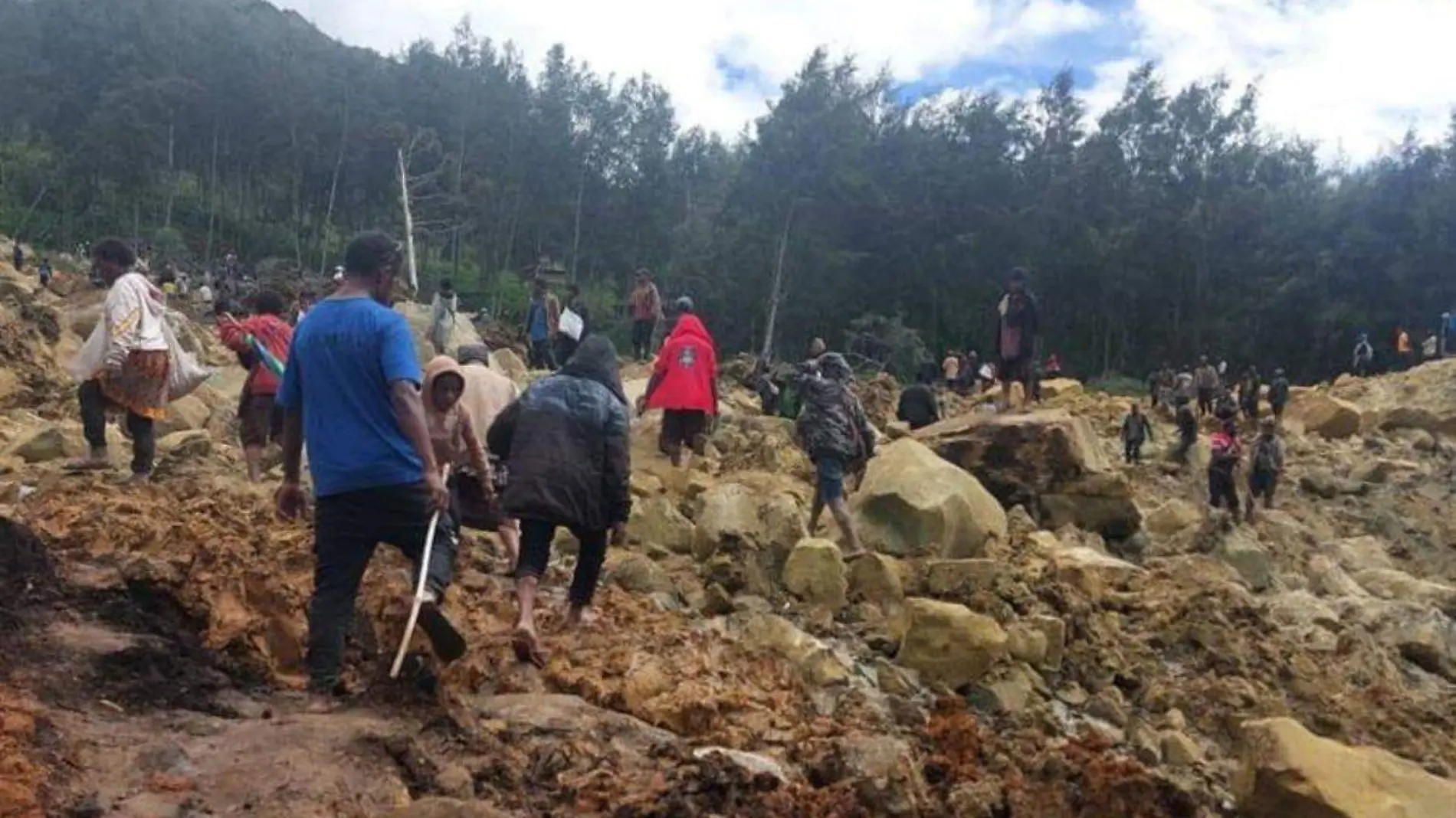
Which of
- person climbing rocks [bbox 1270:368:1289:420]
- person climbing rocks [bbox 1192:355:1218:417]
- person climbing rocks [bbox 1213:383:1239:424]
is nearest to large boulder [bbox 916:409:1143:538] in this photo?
person climbing rocks [bbox 1213:383:1239:424]

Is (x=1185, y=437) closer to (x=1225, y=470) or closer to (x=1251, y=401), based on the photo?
(x=1225, y=470)

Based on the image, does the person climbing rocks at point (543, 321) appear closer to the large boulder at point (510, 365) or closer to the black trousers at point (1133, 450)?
the large boulder at point (510, 365)

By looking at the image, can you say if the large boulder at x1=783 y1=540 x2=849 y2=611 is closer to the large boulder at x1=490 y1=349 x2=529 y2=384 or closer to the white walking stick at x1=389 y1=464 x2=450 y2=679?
the white walking stick at x1=389 y1=464 x2=450 y2=679

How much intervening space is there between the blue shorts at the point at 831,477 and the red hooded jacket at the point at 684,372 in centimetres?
164

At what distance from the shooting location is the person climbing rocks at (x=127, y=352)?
6.34 metres

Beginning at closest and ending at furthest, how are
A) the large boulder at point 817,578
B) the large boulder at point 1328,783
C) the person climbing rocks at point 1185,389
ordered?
the large boulder at point 1328,783, the large boulder at point 817,578, the person climbing rocks at point 1185,389

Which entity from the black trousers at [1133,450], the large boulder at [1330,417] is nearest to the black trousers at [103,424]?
the black trousers at [1133,450]

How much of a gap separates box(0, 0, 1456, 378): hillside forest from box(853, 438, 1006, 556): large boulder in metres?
23.2

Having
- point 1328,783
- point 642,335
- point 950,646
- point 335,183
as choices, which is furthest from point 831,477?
point 335,183

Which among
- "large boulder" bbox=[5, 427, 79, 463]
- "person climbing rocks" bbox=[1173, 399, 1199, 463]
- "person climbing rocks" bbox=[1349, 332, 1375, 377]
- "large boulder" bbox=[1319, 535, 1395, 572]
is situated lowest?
"large boulder" bbox=[1319, 535, 1395, 572]

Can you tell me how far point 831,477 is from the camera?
8109mm

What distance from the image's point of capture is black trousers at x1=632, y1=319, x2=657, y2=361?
52.6 feet

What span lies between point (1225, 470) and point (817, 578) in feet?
26.5

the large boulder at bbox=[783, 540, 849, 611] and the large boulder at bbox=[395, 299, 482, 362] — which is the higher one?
the large boulder at bbox=[395, 299, 482, 362]
